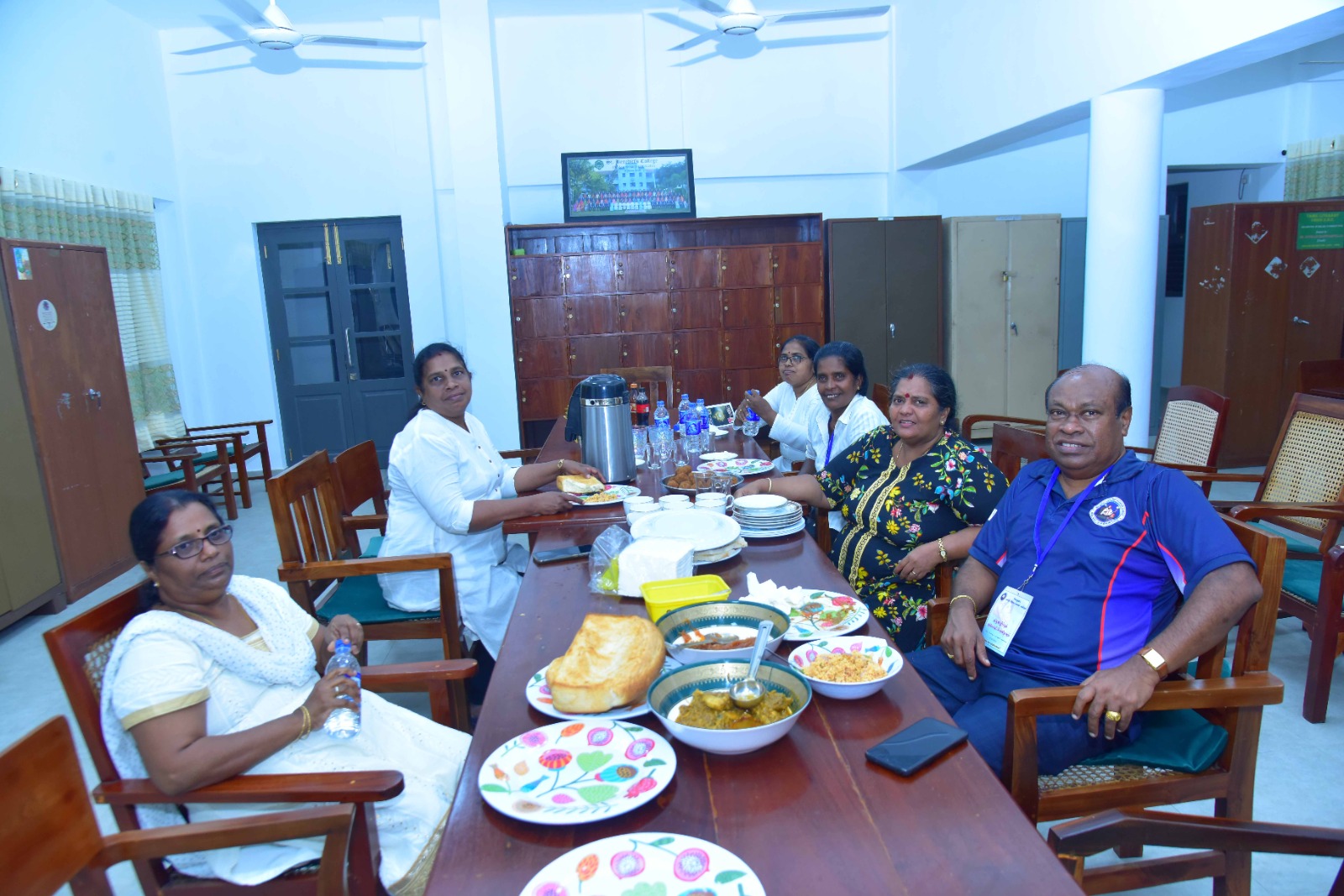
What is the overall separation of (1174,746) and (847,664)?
2.41 feet

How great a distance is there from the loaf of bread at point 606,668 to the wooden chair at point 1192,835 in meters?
0.60

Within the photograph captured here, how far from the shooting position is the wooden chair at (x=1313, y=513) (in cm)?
246

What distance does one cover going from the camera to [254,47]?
6.67 meters

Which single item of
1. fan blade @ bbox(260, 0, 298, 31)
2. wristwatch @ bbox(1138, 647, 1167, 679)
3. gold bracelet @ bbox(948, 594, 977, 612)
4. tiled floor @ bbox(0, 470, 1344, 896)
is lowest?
tiled floor @ bbox(0, 470, 1344, 896)

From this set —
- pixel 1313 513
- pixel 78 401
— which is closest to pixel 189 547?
pixel 1313 513

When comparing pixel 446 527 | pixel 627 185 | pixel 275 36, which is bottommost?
pixel 446 527

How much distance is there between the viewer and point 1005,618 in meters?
1.75

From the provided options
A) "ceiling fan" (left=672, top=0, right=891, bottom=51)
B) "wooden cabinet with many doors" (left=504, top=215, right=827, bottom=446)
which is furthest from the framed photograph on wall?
"ceiling fan" (left=672, top=0, right=891, bottom=51)

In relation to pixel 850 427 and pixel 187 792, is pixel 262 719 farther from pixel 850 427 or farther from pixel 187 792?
pixel 850 427

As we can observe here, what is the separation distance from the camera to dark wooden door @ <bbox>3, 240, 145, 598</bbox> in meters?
3.94

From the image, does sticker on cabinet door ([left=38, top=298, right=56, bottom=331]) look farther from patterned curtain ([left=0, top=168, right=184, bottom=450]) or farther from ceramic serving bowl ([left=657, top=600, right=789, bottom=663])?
ceramic serving bowl ([left=657, top=600, right=789, bottom=663])

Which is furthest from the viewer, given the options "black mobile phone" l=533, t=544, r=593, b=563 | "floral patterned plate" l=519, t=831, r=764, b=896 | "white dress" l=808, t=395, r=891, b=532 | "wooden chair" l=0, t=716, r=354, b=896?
"white dress" l=808, t=395, r=891, b=532

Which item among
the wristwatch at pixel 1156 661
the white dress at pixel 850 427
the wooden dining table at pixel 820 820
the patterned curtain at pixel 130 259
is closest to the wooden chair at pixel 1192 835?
the wooden dining table at pixel 820 820

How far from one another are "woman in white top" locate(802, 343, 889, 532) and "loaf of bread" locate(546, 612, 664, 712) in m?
1.65
